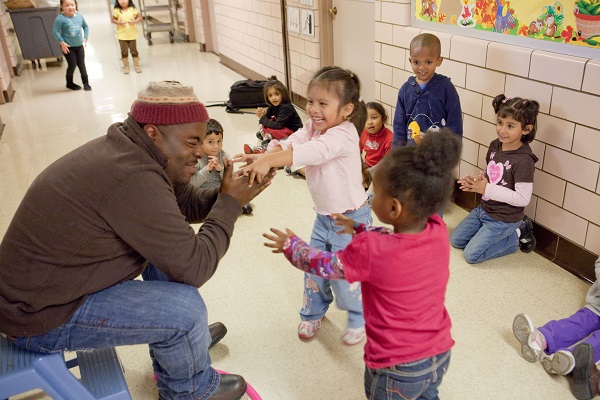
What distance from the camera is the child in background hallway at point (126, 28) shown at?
297 inches

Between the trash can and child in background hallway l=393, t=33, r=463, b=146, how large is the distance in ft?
23.2

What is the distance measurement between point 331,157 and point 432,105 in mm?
1177

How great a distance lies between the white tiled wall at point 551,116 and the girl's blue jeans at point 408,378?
1.47 meters

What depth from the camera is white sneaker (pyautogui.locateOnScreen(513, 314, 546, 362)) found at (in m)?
1.98

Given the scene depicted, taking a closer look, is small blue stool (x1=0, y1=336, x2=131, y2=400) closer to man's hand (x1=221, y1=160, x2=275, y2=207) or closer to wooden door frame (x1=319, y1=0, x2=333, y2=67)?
man's hand (x1=221, y1=160, x2=275, y2=207)

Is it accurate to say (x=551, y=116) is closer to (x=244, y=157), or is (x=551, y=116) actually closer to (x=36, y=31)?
(x=244, y=157)

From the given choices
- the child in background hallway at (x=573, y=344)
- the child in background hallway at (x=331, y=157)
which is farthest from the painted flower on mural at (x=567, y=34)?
the child in background hallway at (x=331, y=157)

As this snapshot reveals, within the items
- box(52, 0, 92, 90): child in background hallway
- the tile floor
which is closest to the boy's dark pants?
box(52, 0, 92, 90): child in background hallway

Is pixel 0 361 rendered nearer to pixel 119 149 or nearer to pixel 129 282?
pixel 129 282

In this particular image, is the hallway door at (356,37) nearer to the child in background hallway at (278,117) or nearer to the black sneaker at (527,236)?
the child in background hallway at (278,117)

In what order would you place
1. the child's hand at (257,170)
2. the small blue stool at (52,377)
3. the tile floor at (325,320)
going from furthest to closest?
the tile floor at (325,320)
the child's hand at (257,170)
the small blue stool at (52,377)

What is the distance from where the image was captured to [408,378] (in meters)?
1.34

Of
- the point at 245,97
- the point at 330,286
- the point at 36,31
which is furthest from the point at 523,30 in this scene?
the point at 36,31

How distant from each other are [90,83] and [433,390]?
7.06 metres
